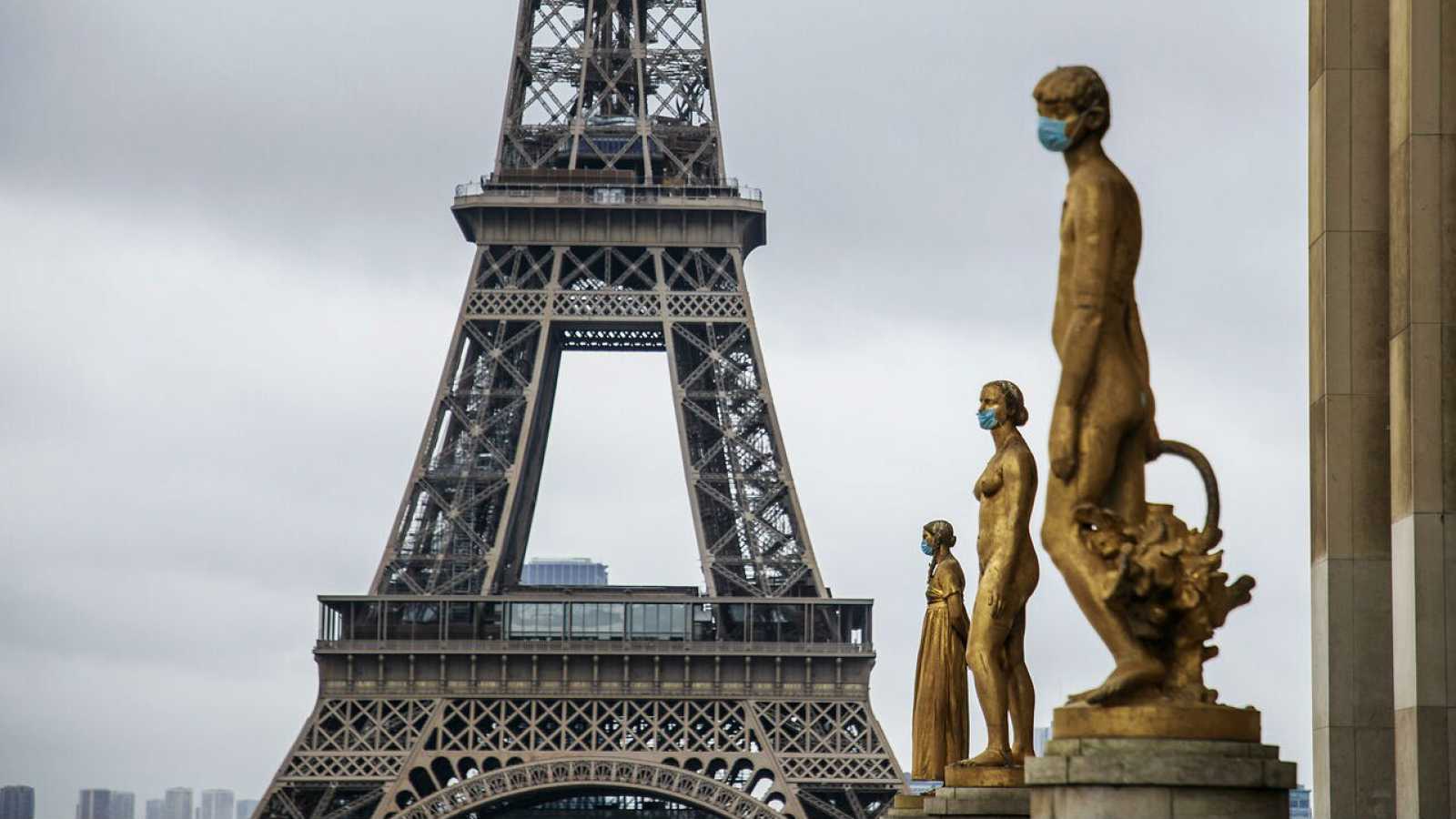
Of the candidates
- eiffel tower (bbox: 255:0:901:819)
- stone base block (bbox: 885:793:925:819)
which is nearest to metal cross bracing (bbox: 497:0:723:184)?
eiffel tower (bbox: 255:0:901:819)

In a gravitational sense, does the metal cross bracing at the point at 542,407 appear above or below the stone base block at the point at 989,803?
above

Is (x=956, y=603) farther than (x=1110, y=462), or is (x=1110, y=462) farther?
(x=956, y=603)

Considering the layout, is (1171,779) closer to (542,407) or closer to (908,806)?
(908,806)

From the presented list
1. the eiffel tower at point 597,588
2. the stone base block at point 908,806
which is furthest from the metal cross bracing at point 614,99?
the stone base block at point 908,806

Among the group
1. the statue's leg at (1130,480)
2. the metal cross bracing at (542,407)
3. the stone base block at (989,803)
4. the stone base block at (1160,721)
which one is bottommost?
the stone base block at (1160,721)

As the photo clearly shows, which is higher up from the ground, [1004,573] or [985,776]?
[1004,573]

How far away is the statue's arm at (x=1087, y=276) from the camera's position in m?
11.8

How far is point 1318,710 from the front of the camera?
1908 centimetres

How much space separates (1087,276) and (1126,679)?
1.69 metres

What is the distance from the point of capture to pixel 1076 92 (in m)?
12.0

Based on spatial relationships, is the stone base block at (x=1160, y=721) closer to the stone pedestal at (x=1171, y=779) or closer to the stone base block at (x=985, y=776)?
the stone pedestal at (x=1171, y=779)

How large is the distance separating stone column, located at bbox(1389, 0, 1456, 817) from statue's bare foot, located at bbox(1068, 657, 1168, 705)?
477 cm

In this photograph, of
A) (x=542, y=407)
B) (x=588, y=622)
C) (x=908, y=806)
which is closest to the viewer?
(x=908, y=806)

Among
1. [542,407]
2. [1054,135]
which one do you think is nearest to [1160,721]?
[1054,135]
